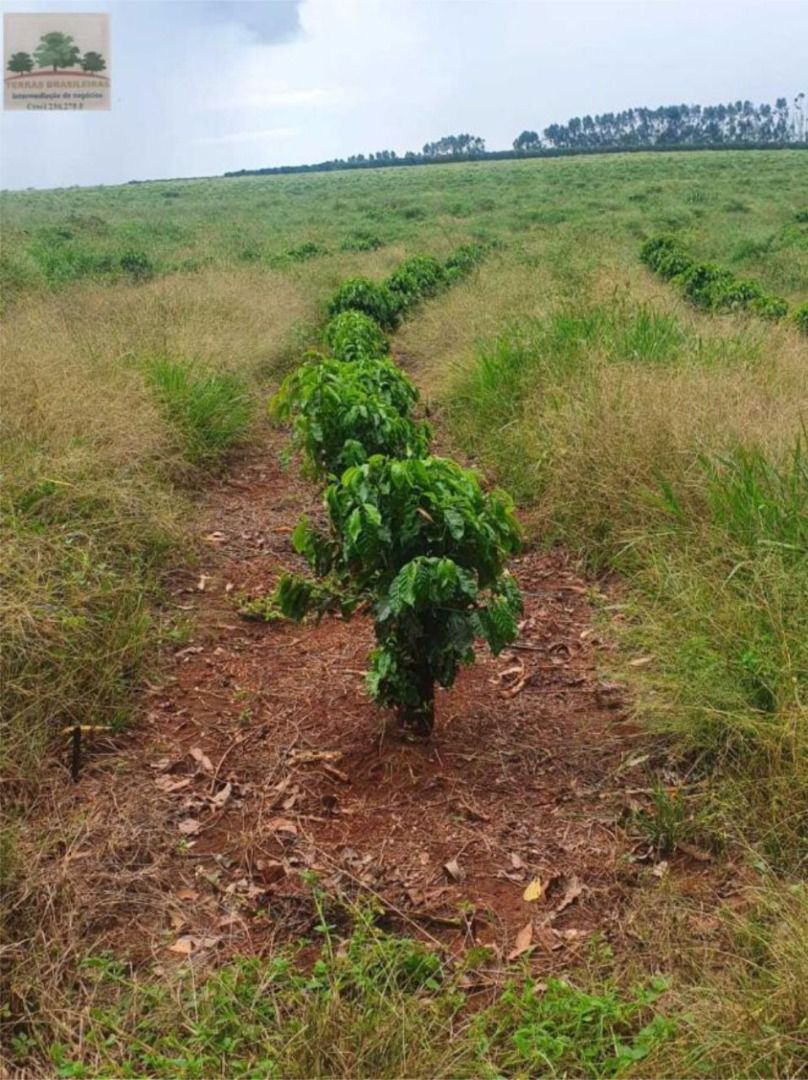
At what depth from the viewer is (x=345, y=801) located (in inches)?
125

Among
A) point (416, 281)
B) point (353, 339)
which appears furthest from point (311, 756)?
point (416, 281)

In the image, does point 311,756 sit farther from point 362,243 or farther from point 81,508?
point 362,243

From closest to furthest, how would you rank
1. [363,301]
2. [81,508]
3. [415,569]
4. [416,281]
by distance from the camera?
[415,569], [81,508], [363,301], [416,281]

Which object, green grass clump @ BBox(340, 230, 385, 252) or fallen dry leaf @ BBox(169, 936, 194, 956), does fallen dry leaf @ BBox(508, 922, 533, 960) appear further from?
green grass clump @ BBox(340, 230, 385, 252)

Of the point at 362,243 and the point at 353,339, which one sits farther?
the point at 362,243

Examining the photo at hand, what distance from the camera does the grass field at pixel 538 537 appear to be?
7.04ft

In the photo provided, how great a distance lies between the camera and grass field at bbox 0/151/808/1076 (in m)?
2.15

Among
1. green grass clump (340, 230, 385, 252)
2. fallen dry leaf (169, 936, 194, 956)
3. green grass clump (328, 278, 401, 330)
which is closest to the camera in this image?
fallen dry leaf (169, 936, 194, 956)

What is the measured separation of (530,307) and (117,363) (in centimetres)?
453

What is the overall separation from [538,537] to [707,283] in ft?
33.4

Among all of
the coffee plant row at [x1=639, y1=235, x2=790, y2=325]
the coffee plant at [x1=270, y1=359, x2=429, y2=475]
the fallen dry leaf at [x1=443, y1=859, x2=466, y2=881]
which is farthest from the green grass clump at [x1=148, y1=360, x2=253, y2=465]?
the coffee plant row at [x1=639, y1=235, x2=790, y2=325]

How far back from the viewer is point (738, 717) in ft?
10.3

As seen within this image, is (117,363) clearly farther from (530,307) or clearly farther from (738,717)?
(738,717)

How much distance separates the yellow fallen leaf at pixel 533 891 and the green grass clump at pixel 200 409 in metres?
4.57
